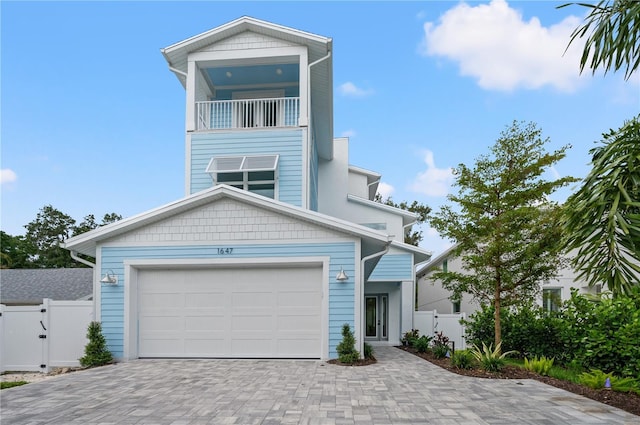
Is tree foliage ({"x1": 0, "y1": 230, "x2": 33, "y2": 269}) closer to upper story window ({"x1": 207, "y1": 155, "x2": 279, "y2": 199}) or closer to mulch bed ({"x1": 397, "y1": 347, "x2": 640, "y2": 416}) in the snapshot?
upper story window ({"x1": 207, "y1": 155, "x2": 279, "y2": 199})

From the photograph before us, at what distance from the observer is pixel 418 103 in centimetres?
1744

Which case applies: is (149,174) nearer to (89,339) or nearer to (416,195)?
(89,339)

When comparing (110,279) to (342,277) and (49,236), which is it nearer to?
(342,277)

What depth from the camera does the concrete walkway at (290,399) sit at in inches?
209

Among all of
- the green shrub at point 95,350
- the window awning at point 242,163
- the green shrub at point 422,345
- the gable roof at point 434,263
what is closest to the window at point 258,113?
the window awning at point 242,163

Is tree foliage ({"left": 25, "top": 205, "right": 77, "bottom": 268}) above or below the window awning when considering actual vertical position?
below

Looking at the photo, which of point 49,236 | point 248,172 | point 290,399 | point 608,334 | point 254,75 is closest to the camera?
point 290,399

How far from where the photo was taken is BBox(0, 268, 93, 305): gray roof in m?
18.2

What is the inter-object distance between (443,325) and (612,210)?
11.0 metres

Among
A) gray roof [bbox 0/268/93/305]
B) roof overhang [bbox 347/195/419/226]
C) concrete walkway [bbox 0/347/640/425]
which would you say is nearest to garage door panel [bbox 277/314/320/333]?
concrete walkway [bbox 0/347/640/425]

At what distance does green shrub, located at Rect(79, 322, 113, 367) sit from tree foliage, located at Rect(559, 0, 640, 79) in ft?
35.4

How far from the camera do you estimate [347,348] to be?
9.34 m

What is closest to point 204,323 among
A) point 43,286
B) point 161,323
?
point 161,323

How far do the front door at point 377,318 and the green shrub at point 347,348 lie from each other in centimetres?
717
